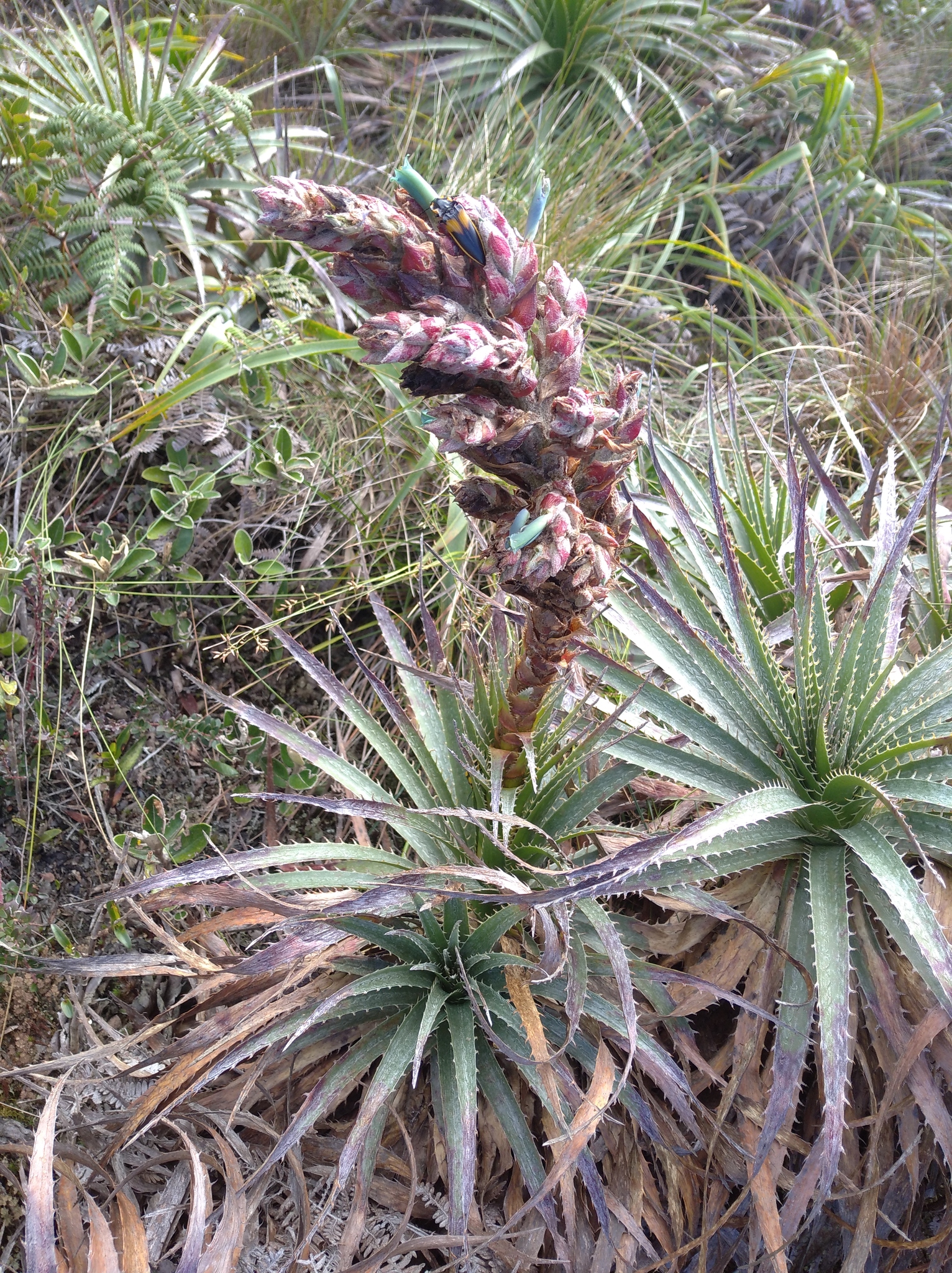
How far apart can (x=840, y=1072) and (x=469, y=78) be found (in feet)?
14.1

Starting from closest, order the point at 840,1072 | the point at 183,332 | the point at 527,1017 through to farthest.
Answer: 1. the point at 840,1072
2. the point at 527,1017
3. the point at 183,332

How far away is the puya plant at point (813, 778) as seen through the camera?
1.38 metres

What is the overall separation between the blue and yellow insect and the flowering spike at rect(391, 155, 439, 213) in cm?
2

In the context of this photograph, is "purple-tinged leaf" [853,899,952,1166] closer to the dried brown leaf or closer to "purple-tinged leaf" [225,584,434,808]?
"purple-tinged leaf" [225,584,434,808]

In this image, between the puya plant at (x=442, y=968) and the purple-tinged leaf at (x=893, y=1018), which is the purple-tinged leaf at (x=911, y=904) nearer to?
the purple-tinged leaf at (x=893, y=1018)

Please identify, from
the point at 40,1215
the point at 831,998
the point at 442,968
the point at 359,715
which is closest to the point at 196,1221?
the point at 40,1215

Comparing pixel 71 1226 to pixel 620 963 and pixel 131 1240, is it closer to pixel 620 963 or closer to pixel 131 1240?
pixel 131 1240

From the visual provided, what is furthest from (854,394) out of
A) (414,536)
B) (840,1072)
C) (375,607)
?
(840,1072)

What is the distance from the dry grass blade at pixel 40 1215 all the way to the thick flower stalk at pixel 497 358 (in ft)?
3.57

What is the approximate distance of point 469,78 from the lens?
406 centimetres

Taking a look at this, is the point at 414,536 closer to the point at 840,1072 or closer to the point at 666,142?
the point at 840,1072

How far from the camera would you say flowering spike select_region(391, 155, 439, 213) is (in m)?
0.99

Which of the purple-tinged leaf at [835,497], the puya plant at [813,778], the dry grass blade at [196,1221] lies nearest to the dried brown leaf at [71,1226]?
the dry grass blade at [196,1221]

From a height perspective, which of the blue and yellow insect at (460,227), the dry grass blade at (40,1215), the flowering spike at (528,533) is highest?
the blue and yellow insect at (460,227)
